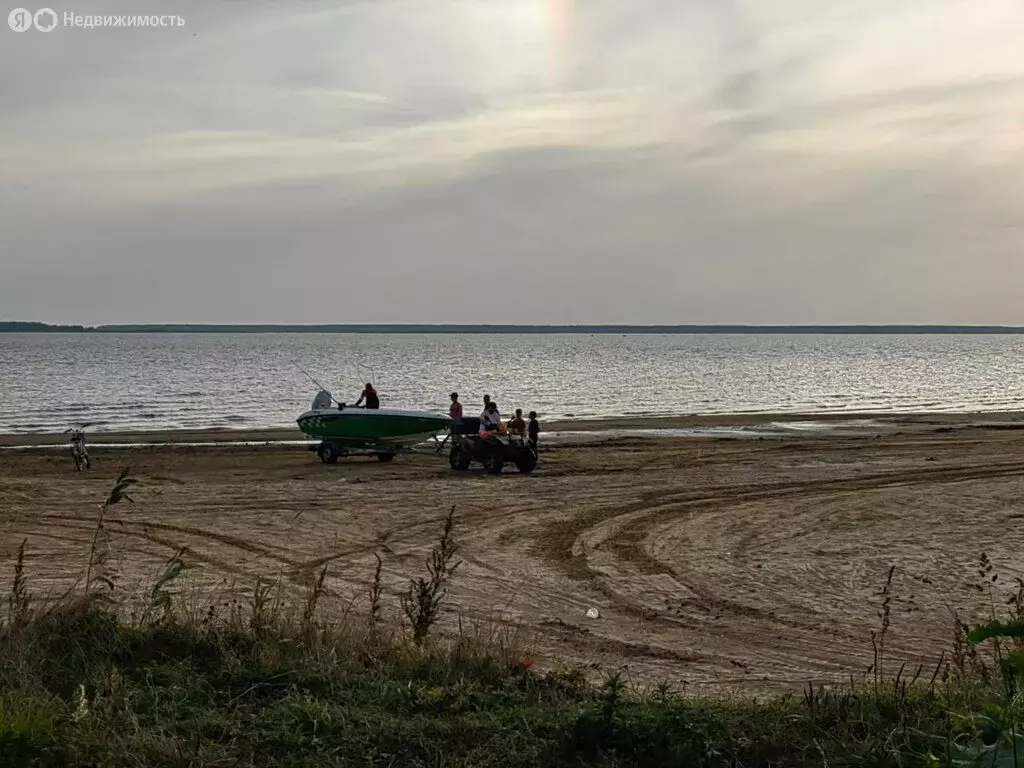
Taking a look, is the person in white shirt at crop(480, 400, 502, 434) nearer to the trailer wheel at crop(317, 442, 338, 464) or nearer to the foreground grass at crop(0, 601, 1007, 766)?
the trailer wheel at crop(317, 442, 338, 464)

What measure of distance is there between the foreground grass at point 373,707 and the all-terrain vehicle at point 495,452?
614 inches

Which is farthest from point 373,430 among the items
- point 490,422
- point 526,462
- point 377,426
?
point 526,462

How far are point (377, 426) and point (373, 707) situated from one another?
65.4 feet

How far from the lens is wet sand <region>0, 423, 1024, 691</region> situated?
927cm

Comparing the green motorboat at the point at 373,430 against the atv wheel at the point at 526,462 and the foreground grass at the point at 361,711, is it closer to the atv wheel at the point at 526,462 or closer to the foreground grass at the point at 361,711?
the atv wheel at the point at 526,462

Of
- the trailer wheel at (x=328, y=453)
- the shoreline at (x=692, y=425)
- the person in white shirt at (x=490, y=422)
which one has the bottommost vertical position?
the shoreline at (x=692, y=425)

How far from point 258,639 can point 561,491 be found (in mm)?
13520

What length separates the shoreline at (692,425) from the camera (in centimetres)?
3416

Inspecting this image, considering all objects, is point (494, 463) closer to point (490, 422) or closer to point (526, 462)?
point (526, 462)

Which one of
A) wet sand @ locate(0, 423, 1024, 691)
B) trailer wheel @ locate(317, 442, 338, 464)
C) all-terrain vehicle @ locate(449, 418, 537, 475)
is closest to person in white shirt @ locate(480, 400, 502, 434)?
all-terrain vehicle @ locate(449, 418, 537, 475)

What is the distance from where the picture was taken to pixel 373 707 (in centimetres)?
523

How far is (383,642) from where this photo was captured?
250 inches

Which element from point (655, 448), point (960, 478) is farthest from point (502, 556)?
point (655, 448)

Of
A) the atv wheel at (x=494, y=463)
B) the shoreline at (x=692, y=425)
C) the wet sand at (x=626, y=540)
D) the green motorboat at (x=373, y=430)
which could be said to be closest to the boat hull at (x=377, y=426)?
the green motorboat at (x=373, y=430)
